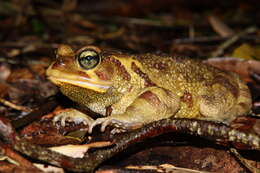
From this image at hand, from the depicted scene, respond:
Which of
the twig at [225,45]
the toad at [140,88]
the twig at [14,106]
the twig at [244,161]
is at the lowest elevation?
the twig at [244,161]

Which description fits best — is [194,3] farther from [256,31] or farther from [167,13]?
[256,31]

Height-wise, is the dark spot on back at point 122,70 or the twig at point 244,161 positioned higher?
the dark spot on back at point 122,70

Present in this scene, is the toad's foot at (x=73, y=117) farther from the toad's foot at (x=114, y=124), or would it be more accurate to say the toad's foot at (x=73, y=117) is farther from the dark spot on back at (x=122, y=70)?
the dark spot on back at (x=122, y=70)

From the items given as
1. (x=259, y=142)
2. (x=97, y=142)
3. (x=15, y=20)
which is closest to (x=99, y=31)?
(x=15, y=20)

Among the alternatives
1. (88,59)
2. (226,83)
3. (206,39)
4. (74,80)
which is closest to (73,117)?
(74,80)

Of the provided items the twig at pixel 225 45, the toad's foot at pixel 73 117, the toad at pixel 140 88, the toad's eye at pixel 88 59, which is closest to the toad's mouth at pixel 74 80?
the toad at pixel 140 88

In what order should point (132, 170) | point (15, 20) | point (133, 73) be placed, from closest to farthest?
point (132, 170)
point (133, 73)
point (15, 20)

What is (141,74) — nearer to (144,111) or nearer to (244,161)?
(144,111)
